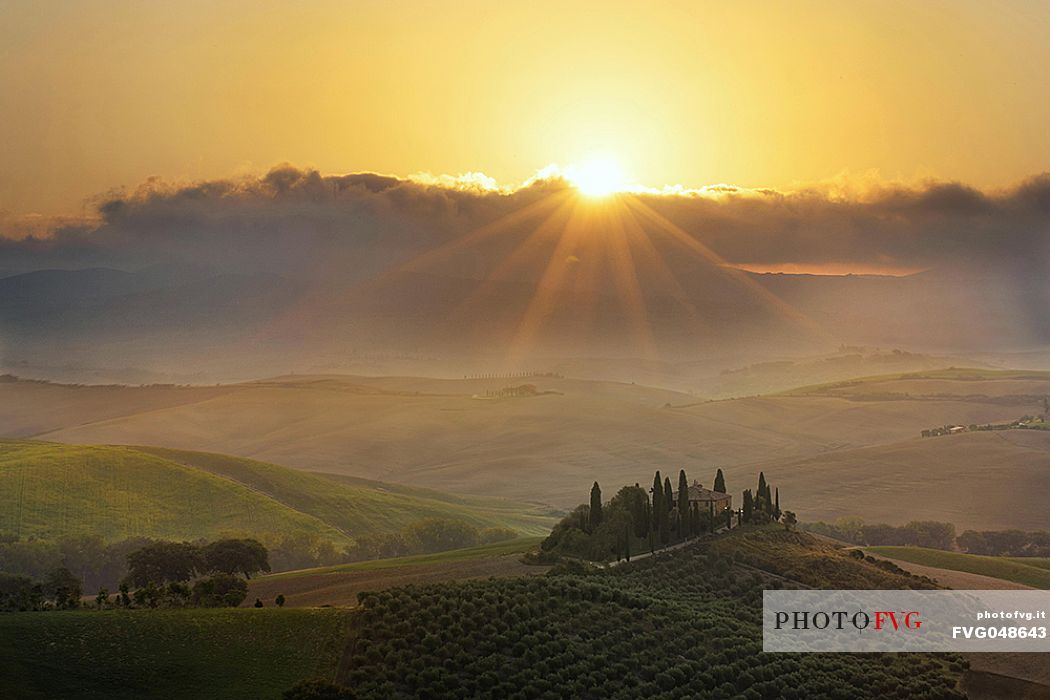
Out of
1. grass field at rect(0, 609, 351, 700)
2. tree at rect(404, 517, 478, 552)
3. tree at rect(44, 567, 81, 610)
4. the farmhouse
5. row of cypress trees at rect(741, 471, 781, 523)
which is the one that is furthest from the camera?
tree at rect(404, 517, 478, 552)

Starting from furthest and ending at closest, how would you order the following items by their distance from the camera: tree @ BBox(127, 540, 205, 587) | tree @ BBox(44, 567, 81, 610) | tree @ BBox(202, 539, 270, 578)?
tree @ BBox(202, 539, 270, 578), tree @ BBox(127, 540, 205, 587), tree @ BBox(44, 567, 81, 610)

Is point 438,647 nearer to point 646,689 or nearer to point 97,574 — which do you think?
point 646,689

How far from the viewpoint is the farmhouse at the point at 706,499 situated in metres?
108

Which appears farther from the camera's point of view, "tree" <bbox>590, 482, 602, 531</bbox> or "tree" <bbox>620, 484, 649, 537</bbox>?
"tree" <bbox>590, 482, 602, 531</bbox>

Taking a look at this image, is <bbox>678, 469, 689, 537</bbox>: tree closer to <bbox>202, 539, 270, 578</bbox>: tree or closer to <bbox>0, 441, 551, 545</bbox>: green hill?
<bbox>202, 539, 270, 578</bbox>: tree

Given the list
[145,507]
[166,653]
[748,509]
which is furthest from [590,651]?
[145,507]

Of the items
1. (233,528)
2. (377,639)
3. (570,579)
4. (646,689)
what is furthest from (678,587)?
(233,528)

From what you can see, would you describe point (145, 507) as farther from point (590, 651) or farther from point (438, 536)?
point (590, 651)

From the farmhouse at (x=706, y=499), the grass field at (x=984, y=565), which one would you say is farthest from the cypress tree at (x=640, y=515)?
the grass field at (x=984, y=565)

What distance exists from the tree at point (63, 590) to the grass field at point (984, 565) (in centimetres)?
8272

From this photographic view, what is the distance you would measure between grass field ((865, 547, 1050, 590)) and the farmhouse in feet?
74.5

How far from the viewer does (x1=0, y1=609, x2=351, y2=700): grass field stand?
190 feet

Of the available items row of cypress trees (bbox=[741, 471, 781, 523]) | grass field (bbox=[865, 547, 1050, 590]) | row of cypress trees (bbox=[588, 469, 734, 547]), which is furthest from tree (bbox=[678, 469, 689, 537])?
grass field (bbox=[865, 547, 1050, 590])

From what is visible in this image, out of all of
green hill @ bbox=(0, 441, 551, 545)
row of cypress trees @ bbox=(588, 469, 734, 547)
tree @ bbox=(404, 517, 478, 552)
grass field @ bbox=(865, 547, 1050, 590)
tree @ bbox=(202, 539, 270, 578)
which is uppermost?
row of cypress trees @ bbox=(588, 469, 734, 547)
